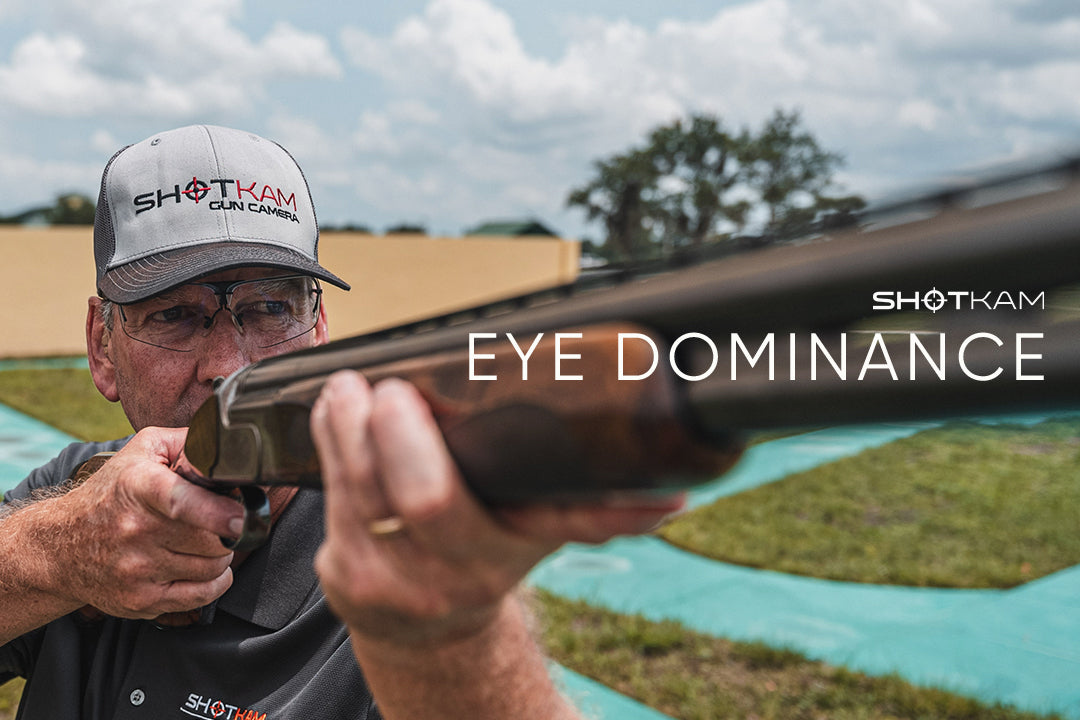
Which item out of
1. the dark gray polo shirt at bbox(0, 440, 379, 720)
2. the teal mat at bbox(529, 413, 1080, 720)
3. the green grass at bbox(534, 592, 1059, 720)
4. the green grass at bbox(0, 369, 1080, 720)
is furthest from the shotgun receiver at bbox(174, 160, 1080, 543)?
the green grass at bbox(534, 592, 1059, 720)

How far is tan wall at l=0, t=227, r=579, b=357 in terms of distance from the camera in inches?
862

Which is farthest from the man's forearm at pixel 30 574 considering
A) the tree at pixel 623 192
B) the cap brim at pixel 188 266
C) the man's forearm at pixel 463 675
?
the tree at pixel 623 192

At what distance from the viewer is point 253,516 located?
1515 millimetres

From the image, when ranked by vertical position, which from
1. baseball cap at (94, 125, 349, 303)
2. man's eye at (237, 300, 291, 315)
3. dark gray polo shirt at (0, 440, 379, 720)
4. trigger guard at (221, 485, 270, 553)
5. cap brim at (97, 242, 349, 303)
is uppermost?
baseball cap at (94, 125, 349, 303)

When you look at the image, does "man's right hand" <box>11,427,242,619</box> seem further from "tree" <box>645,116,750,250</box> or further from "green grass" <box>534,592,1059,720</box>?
"tree" <box>645,116,750,250</box>

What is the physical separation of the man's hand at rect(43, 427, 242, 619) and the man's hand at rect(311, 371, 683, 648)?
59 cm

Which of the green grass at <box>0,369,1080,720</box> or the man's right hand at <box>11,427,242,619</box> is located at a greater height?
the man's right hand at <box>11,427,242,619</box>

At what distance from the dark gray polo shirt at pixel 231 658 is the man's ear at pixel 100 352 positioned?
0.61m

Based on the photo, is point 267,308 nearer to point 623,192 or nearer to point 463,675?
point 463,675

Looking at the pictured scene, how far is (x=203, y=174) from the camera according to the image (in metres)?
2.25

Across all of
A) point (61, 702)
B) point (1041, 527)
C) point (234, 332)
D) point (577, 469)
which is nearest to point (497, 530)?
point (577, 469)

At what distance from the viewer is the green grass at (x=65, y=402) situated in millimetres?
12219

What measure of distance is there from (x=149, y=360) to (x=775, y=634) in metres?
4.45

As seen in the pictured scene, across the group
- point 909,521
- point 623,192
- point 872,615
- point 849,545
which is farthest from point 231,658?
point 623,192
